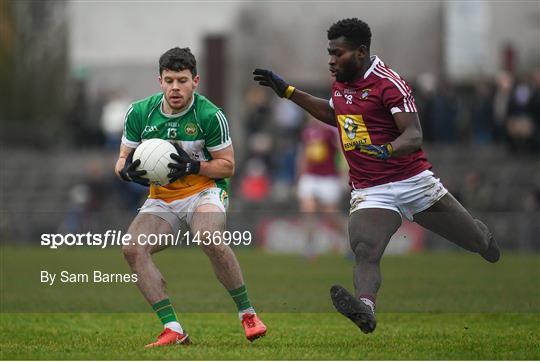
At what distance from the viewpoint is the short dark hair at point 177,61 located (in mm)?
10719

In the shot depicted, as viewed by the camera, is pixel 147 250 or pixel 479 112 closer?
pixel 147 250

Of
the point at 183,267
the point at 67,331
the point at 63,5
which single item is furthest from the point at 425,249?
the point at 63,5

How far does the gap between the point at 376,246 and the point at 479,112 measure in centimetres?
1675

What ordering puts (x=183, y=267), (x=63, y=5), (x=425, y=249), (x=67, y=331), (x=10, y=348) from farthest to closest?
(x=63, y=5)
(x=425, y=249)
(x=183, y=267)
(x=67, y=331)
(x=10, y=348)

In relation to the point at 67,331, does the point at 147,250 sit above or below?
above

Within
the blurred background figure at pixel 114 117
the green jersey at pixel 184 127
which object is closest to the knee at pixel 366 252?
the green jersey at pixel 184 127

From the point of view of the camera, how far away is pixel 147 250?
35.5 ft

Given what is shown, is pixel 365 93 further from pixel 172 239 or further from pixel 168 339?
pixel 168 339

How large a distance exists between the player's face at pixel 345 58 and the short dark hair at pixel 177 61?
109 centimetres

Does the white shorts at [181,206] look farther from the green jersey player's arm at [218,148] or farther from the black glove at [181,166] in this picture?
A: the black glove at [181,166]

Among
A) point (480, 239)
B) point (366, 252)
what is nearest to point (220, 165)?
point (366, 252)

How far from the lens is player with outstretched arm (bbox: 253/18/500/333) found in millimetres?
10680

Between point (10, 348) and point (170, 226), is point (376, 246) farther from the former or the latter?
point (10, 348)

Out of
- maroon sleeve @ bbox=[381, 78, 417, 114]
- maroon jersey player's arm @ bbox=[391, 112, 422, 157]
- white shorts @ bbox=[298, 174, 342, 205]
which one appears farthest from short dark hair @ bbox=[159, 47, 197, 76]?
white shorts @ bbox=[298, 174, 342, 205]
